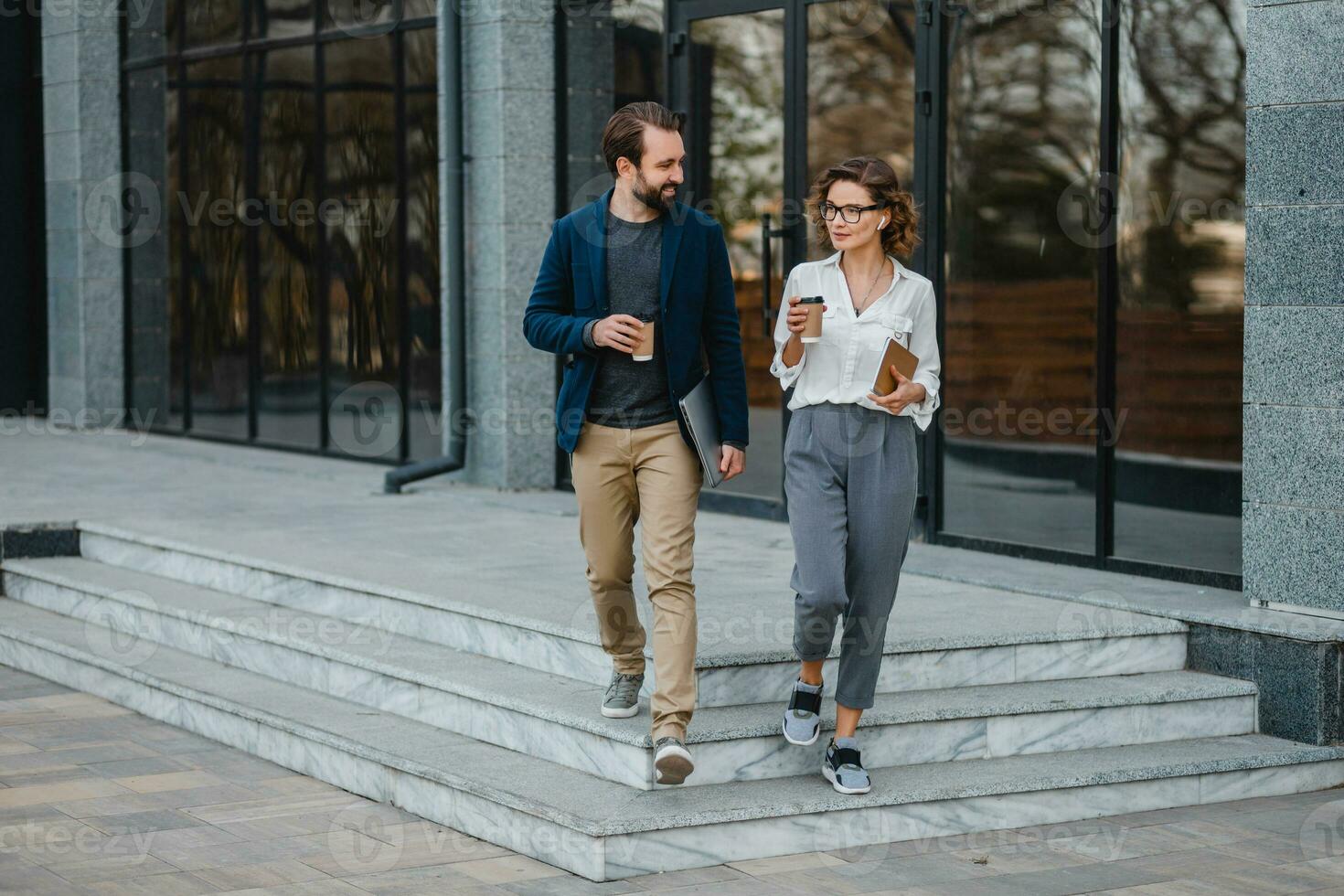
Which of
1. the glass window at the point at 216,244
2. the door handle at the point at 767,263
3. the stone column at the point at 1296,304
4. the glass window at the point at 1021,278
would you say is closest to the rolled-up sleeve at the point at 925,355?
the stone column at the point at 1296,304

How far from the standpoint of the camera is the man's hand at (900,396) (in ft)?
16.7

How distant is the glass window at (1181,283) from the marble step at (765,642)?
1.11 metres

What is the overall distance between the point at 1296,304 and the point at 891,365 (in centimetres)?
215

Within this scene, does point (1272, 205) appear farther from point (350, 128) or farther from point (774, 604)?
point (350, 128)

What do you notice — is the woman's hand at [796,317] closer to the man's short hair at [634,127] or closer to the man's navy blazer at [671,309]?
the man's navy blazer at [671,309]

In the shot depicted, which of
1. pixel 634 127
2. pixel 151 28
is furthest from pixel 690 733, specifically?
pixel 151 28

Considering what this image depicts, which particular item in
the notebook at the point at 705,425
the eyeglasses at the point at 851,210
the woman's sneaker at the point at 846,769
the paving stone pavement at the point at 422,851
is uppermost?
the eyeglasses at the point at 851,210

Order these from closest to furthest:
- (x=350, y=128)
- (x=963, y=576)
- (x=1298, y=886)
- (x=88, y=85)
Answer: (x=1298, y=886), (x=963, y=576), (x=350, y=128), (x=88, y=85)

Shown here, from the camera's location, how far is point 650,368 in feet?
17.1

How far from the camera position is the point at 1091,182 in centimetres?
801

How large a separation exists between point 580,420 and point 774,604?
6.17 ft

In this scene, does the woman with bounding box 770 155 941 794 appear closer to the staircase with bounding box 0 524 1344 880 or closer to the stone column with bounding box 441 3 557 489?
the staircase with bounding box 0 524 1344 880

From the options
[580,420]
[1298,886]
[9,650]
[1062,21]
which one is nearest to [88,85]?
[9,650]

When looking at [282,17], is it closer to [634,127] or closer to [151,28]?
[151,28]
